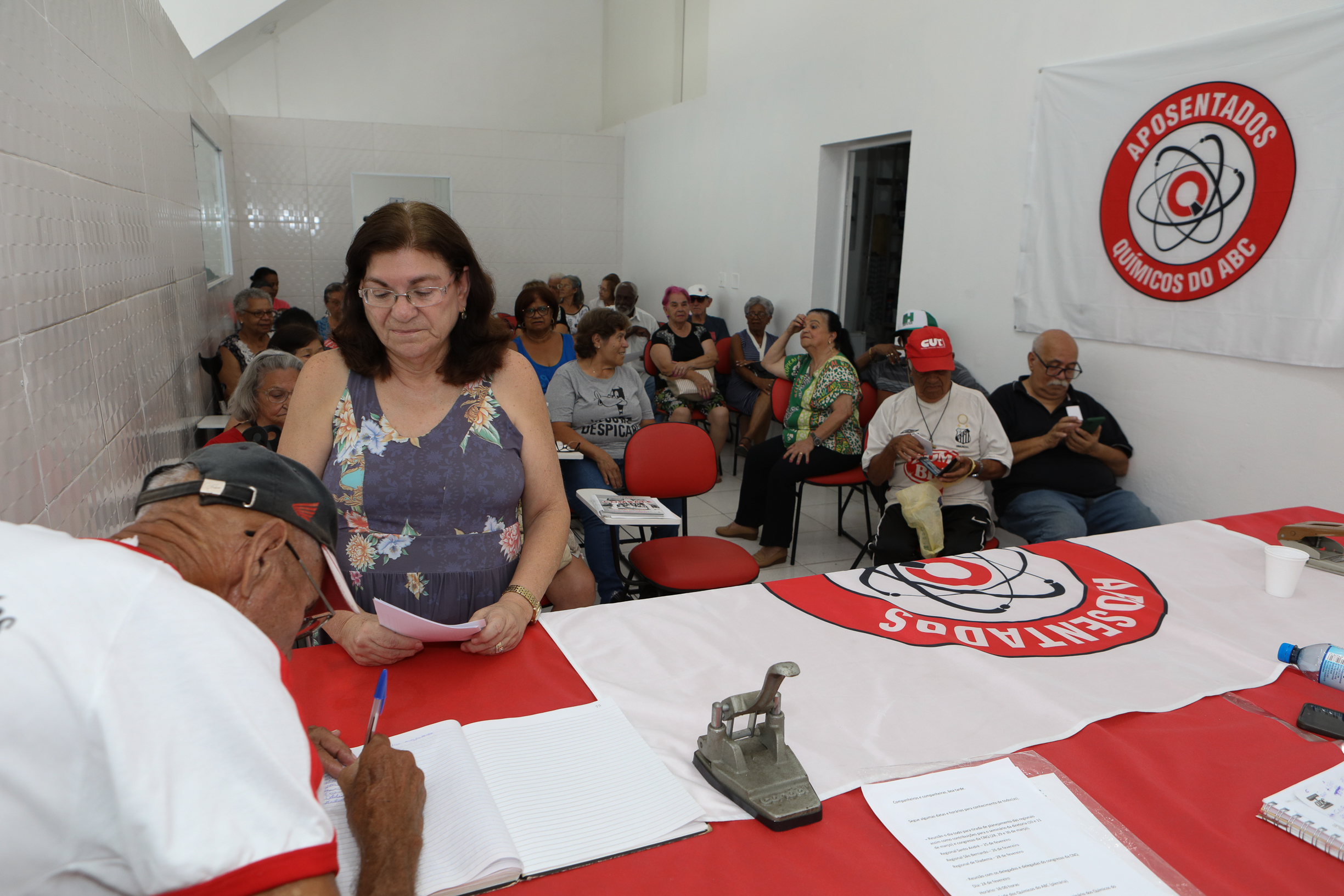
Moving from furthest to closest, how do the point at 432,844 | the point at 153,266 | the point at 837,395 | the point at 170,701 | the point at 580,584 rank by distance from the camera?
the point at 837,395 < the point at 153,266 < the point at 580,584 < the point at 432,844 < the point at 170,701

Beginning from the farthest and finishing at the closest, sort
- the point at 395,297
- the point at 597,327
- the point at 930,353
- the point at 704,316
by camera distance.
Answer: the point at 704,316, the point at 597,327, the point at 930,353, the point at 395,297

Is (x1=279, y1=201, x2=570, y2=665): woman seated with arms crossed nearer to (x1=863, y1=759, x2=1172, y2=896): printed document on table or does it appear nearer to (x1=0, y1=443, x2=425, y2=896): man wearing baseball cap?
(x1=863, y1=759, x2=1172, y2=896): printed document on table

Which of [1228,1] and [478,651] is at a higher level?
[1228,1]

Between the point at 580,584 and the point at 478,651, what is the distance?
2.56ft

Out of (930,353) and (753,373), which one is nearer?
(930,353)

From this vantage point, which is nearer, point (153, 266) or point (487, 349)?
point (487, 349)

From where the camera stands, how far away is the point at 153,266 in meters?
2.53

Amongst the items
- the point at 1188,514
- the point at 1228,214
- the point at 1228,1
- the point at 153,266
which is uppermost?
the point at 1228,1

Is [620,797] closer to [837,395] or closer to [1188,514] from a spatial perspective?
[1188,514]

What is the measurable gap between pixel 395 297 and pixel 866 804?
1276 mm

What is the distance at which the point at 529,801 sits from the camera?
984 mm

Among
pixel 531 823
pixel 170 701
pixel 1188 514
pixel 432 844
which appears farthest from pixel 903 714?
pixel 1188 514

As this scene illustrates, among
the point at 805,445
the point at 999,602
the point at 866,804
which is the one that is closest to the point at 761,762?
the point at 866,804

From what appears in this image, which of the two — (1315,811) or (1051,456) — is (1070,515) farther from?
(1315,811)
